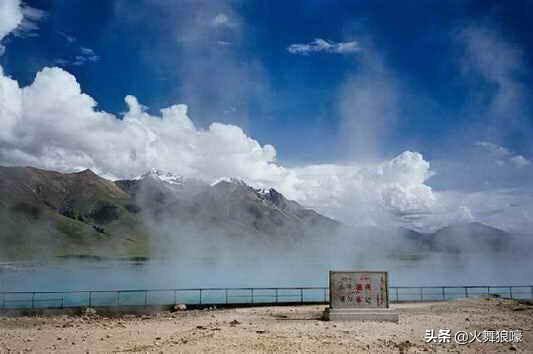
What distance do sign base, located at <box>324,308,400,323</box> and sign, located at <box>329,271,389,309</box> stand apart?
1.20ft

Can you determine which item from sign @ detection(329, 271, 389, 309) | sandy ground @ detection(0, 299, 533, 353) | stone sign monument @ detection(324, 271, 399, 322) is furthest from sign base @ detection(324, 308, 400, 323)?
sandy ground @ detection(0, 299, 533, 353)

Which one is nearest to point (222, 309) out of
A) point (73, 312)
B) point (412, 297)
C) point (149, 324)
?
point (149, 324)

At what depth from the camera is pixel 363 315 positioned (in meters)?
24.8

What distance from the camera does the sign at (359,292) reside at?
25250 millimetres

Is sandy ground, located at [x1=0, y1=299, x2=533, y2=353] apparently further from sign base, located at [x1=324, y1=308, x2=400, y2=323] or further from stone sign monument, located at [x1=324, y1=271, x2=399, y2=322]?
stone sign monument, located at [x1=324, y1=271, x2=399, y2=322]

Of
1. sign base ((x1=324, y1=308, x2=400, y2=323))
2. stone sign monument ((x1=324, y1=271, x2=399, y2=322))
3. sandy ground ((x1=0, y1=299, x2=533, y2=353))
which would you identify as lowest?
sandy ground ((x1=0, y1=299, x2=533, y2=353))

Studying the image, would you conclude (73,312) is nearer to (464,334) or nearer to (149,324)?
(149,324)

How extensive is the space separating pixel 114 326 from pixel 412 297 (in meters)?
37.2

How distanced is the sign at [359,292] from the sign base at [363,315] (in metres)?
0.36

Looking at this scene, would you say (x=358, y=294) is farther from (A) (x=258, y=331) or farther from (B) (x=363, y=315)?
(A) (x=258, y=331)

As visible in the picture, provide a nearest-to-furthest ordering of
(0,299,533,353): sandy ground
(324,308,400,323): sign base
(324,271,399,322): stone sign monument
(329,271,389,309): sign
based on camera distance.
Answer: (0,299,533,353): sandy ground
(324,308,400,323): sign base
(324,271,399,322): stone sign monument
(329,271,389,309): sign

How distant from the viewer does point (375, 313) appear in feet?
81.1

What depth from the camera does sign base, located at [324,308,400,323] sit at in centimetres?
2458

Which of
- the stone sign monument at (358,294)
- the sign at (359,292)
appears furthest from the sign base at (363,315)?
the sign at (359,292)
